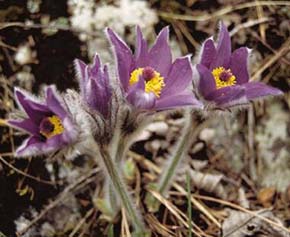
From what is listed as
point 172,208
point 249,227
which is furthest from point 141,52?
point 249,227

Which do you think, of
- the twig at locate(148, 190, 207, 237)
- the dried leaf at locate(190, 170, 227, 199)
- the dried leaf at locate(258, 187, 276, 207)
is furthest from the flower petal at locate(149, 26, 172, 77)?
the dried leaf at locate(258, 187, 276, 207)

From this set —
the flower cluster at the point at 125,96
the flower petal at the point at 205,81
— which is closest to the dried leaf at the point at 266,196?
the flower cluster at the point at 125,96

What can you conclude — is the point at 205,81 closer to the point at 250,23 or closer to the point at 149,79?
the point at 149,79

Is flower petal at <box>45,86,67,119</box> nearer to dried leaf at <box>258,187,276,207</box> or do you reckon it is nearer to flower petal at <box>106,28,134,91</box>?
flower petal at <box>106,28,134,91</box>

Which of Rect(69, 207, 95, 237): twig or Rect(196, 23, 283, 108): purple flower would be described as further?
Rect(69, 207, 95, 237): twig

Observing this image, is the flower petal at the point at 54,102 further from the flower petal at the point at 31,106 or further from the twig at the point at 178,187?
the twig at the point at 178,187

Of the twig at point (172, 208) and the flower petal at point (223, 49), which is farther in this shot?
the twig at point (172, 208)

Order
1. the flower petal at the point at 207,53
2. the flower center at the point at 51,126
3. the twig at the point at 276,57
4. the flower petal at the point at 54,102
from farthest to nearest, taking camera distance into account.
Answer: the twig at the point at 276,57 < the flower petal at the point at 207,53 < the flower center at the point at 51,126 < the flower petal at the point at 54,102
